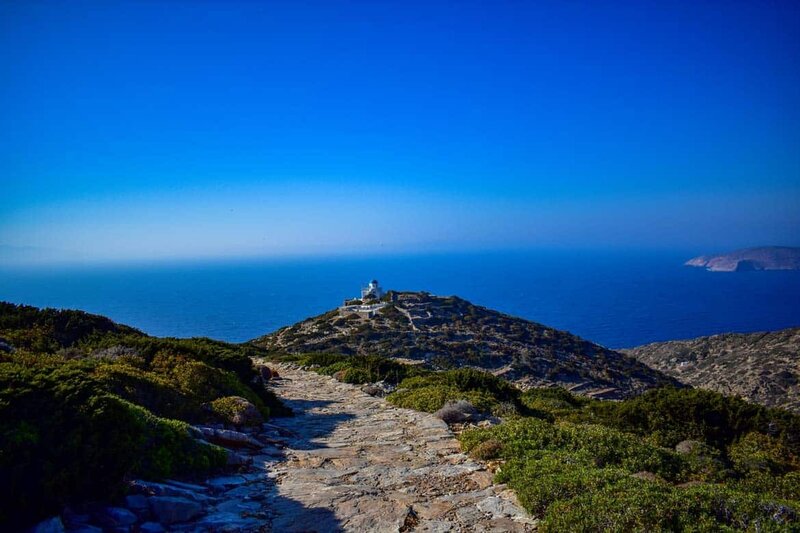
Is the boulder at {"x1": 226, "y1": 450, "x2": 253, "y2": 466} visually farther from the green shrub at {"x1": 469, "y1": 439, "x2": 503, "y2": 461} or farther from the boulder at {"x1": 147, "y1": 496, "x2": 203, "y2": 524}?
the green shrub at {"x1": 469, "y1": 439, "x2": 503, "y2": 461}

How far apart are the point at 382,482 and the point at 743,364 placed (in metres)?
45.6

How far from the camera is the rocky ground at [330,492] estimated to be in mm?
5051

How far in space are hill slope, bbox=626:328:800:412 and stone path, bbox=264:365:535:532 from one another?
104 feet

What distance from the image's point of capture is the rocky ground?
16.6 ft

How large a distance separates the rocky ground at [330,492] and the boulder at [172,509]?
0.01m

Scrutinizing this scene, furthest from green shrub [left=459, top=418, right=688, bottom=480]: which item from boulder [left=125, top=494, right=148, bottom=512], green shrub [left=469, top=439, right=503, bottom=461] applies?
boulder [left=125, top=494, right=148, bottom=512]

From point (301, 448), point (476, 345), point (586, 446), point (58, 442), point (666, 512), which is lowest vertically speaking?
point (476, 345)

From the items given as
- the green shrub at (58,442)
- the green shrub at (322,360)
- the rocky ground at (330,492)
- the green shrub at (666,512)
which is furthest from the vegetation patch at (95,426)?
the green shrub at (322,360)

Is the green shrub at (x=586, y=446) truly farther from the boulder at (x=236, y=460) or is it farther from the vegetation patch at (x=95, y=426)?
the vegetation patch at (x=95, y=426)

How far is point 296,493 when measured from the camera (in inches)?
246

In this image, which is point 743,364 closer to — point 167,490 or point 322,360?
point 322,360

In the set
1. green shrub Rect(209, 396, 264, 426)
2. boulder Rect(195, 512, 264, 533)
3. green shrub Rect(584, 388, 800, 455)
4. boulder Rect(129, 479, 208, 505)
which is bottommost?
green shrub Rect(584, 388, 800, 455)

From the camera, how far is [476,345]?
41.9 meters

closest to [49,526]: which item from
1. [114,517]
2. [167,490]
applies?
[114,517]
